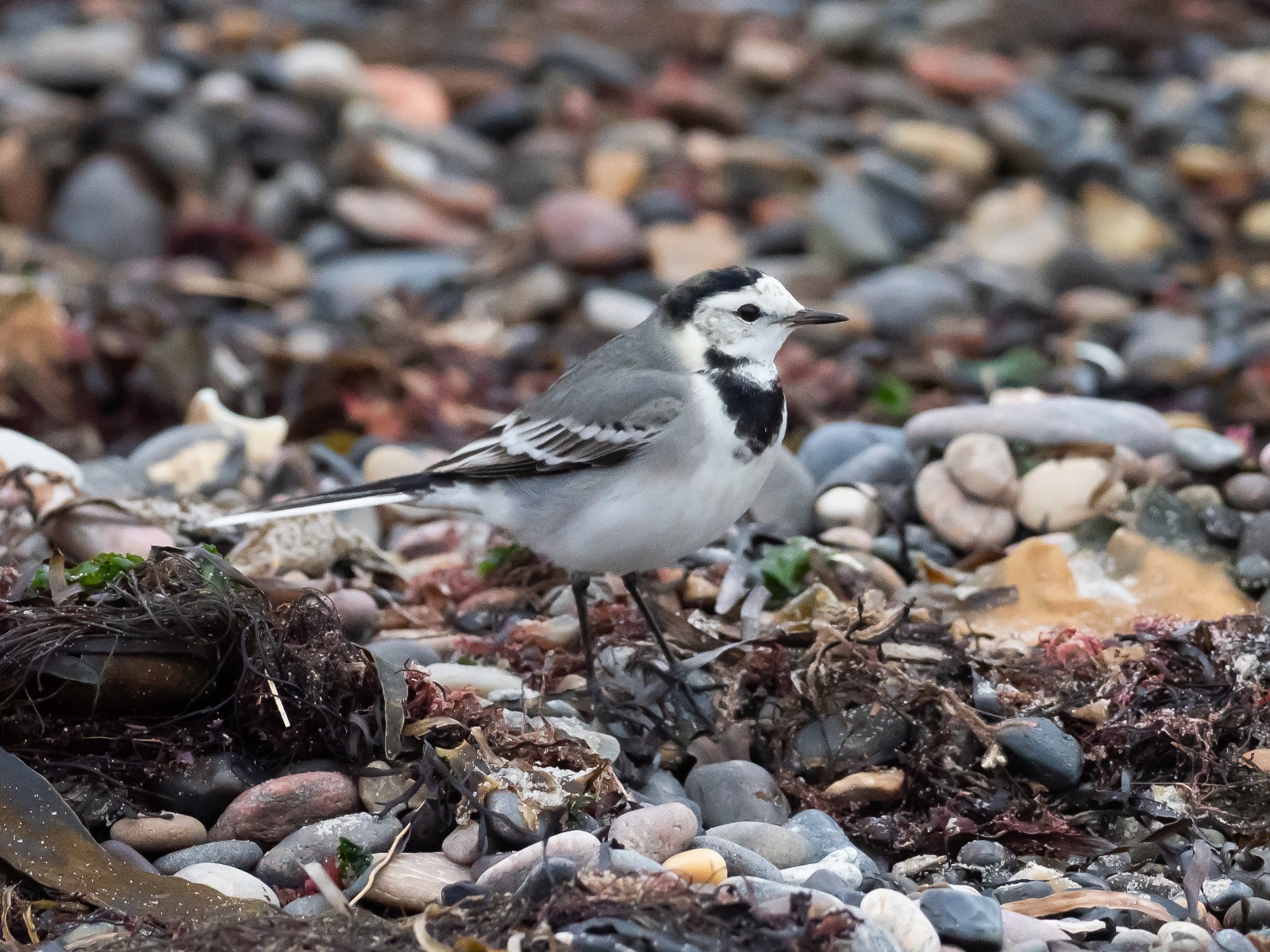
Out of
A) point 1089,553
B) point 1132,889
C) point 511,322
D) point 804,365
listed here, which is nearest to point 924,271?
point 804,365

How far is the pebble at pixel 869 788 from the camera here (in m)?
4.45

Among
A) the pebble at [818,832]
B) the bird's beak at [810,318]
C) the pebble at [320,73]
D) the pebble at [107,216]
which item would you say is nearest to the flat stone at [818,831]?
the pebble at [818,832]

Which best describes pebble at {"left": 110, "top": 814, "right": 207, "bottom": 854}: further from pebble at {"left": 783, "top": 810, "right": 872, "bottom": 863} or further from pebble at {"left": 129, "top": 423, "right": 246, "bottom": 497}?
pebble at {"left": 129, "top": 423, "right": 246, "bottom": 497}

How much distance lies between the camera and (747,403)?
16.0 feet

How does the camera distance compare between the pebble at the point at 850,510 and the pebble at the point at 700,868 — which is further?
the pebble at the point at 850,510

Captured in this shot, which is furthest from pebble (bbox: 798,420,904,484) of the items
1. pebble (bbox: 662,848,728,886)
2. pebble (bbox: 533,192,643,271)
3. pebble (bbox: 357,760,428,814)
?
pebble (bbox: 533,192,643,271)

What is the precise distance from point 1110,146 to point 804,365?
4192 millimetres

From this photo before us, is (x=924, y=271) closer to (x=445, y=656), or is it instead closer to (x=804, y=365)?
(x=804, y=365)

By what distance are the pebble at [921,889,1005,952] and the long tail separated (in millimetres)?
2358

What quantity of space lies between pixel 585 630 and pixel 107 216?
661cm

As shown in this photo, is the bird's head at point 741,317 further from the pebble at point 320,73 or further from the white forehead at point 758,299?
the pebble at point 320,73

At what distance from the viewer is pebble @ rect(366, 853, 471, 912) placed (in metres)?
3.74

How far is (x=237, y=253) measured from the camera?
997cm

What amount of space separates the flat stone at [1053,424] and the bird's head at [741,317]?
1330 millimetres
